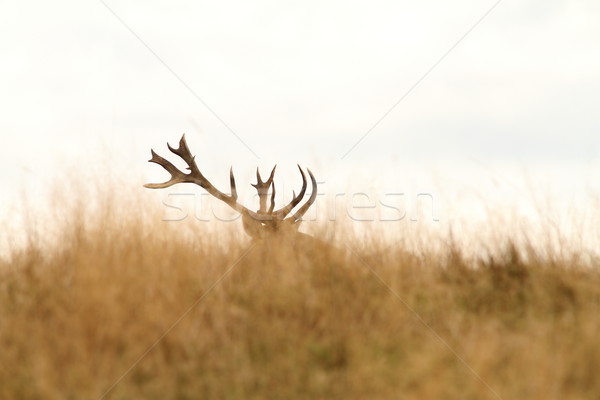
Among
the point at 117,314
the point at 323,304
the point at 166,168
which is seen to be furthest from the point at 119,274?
the point at 166,168

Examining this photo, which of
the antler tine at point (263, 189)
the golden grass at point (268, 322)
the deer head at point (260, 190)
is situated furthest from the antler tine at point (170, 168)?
the golden grass at point (268, 322)

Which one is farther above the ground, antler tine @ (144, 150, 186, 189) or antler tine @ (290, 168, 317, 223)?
antler tine @ (144, 150, 186, 189)

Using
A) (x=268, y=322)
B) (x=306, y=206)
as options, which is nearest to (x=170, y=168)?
(x=306, y=206)

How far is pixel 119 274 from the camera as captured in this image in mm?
4277

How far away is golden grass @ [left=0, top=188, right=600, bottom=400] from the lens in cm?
359

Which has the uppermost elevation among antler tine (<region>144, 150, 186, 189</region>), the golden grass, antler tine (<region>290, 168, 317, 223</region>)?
antler tine (<region>144, 150, 186, 189</region>)

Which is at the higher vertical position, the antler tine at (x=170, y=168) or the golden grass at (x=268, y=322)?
the antler tine at (x=170, y=168)

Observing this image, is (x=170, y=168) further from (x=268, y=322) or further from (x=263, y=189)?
(x=268, y=322)

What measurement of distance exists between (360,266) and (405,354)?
1107mm

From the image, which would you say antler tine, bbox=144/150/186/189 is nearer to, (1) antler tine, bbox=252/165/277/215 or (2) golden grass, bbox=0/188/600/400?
(1) antler tine, bbox=252/165/277/215

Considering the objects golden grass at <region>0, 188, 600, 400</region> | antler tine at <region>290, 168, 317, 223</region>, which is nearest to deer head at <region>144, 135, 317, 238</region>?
antler tine at <region>290, 168, 317, 223</region>

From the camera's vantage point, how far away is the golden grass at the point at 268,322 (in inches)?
141

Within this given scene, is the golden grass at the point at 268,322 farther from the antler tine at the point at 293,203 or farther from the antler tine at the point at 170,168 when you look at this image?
the antler tine at the point at 293,203

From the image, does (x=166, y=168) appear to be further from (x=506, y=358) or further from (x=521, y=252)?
(x=506, y=358)
